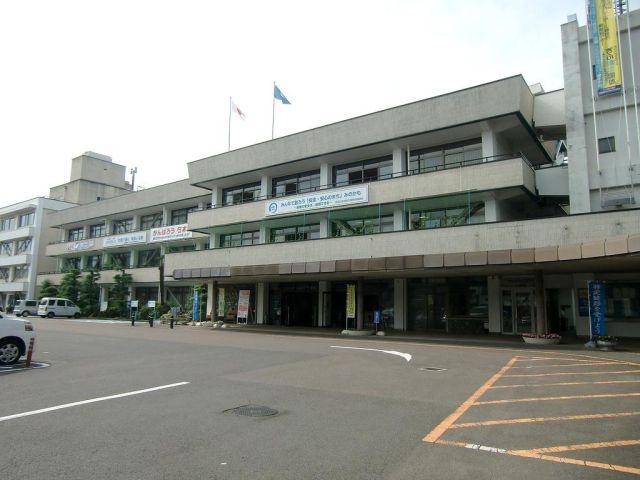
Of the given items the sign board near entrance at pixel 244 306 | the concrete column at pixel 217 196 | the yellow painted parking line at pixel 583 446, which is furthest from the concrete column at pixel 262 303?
the yellow painted parking line at pixel 583 446

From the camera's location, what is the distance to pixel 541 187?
25.4m

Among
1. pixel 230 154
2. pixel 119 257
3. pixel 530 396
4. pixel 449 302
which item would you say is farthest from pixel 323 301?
pixel 119 257

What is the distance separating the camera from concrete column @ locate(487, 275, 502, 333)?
2503cm

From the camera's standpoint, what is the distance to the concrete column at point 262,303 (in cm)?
3528

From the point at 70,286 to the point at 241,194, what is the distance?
86.7 feet

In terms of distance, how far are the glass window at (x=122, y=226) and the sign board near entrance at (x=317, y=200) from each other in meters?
26.2

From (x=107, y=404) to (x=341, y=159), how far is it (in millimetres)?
24592

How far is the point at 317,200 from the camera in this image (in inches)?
1163

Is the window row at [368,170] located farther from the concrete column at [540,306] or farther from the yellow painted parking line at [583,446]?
the yellow painted parking line at [583,446]

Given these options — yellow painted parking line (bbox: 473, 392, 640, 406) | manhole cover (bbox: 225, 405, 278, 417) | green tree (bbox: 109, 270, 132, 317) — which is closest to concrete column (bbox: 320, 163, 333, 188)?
yellow painted parking line (bbox: 473, 392, 640, 406)

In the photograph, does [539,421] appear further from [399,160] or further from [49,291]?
[49,291]

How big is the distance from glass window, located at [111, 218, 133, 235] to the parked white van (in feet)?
30.8

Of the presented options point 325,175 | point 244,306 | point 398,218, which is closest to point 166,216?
point 244,306

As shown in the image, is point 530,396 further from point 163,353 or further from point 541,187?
point 541,187
